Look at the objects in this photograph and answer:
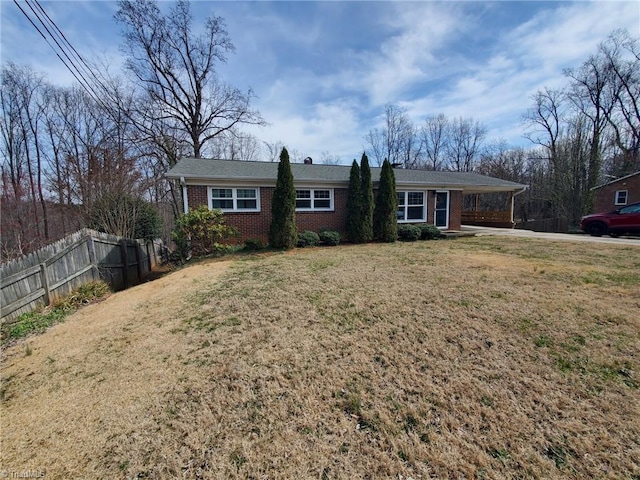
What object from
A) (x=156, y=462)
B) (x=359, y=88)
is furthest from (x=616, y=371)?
(x=359, y=88)

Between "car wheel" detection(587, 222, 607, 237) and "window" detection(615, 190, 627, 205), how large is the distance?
34.9ft

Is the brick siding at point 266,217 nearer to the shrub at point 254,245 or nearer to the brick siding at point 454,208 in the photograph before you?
the shrub at point 254,245

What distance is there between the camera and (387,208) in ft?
37.2

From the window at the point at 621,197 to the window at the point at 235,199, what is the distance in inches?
1024

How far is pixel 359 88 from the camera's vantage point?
53.9 feet

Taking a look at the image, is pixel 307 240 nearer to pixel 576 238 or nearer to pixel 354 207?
pixel 354 207

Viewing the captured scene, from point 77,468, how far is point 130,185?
37.5 feet

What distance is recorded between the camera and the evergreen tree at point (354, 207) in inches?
439

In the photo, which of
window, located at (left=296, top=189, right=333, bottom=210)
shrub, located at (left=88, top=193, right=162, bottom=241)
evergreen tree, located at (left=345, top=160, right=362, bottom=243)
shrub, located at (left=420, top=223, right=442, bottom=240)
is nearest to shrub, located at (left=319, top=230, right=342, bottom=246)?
evergreen tree, located at (left=345, top=160, right=362, bottom=243)

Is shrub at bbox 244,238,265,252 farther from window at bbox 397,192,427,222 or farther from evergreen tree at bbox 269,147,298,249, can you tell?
window at bbox 397,192,427,222

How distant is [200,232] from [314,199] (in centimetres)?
491

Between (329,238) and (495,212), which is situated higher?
(495,212)

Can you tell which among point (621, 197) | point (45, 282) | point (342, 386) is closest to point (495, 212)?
point (621, 197)

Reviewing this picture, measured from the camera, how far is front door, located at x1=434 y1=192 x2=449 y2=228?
13992 mm
